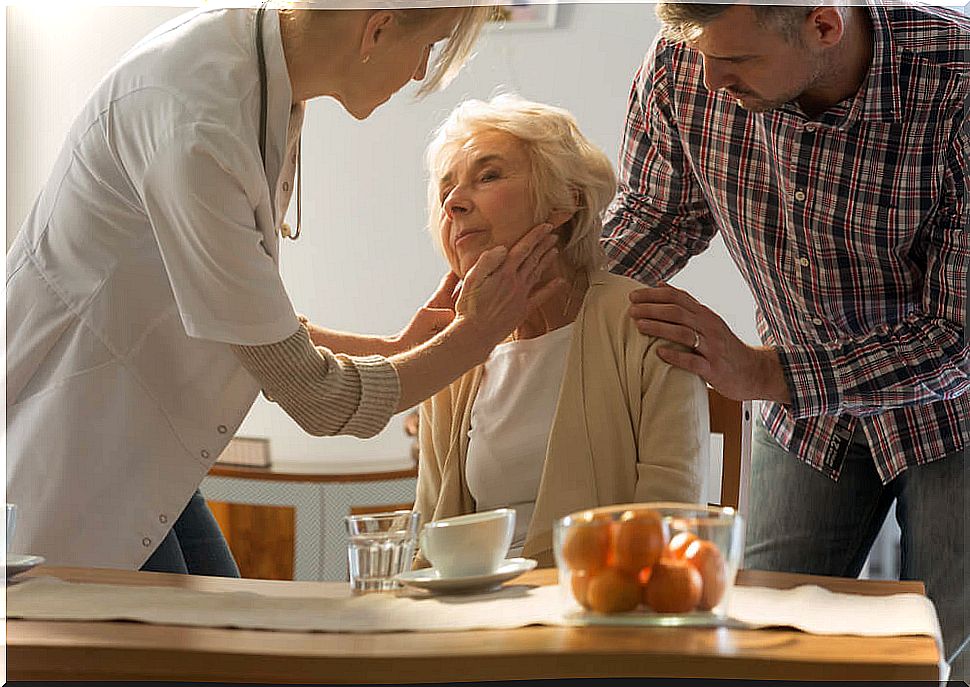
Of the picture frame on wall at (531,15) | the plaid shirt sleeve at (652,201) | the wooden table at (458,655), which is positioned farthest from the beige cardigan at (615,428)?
the picture frame on wall at (531,15)

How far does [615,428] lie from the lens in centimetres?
147

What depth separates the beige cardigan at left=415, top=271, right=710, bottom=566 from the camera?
4.67ft

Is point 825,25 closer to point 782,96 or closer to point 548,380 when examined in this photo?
point 782,96

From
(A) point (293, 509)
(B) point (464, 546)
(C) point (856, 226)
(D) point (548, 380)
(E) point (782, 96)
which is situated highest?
(E) point (782, 96)

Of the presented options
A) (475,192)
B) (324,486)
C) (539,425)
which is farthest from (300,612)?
(324,486)

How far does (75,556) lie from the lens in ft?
4.16

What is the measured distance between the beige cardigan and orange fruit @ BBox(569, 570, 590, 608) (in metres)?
0.51

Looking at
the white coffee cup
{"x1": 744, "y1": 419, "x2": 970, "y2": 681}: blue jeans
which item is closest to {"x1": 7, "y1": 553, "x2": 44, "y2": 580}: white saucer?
the white coffee cup

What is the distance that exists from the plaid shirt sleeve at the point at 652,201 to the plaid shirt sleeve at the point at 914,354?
30 centimetres

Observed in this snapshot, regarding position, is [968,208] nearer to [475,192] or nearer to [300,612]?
[475,192]

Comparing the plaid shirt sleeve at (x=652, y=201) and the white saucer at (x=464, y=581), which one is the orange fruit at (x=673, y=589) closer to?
the white saucer at (x=464, y=581)

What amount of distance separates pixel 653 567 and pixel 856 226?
84 centimetres

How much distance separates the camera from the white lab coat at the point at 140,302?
1159mm

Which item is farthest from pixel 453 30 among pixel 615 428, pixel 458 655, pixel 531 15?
pixel 531 15
